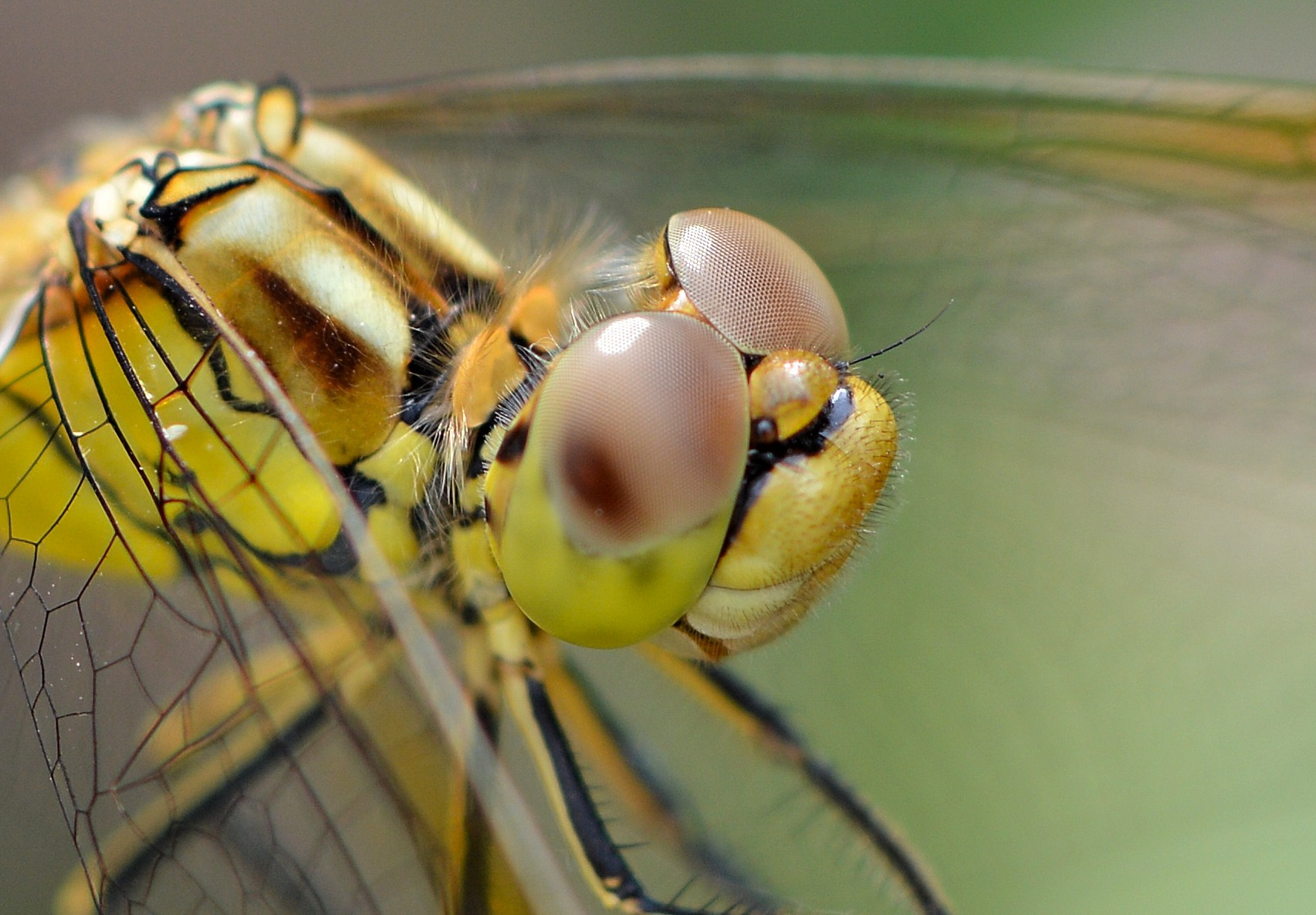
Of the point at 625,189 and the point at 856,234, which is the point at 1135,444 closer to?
the point at 856,234

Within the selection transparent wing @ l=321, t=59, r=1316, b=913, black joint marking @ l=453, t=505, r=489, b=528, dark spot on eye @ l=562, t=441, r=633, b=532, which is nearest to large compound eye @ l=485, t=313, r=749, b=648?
dark spot on eye @ l=562, t=441, r=633, b=532

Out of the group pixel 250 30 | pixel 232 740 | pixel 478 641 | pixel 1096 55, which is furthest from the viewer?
pixel 250 30

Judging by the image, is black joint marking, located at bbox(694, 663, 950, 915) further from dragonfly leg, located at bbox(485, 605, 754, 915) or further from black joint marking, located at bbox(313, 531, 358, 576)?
black joint marking, located at bbox(313, 531, 358, 576)

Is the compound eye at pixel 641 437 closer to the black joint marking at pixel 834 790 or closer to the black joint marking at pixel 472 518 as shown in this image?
the black joint marking at pixel 472 518

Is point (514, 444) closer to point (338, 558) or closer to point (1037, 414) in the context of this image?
point (338, 558)

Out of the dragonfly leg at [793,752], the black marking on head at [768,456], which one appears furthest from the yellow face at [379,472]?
the dragonfly leg at [793,752]

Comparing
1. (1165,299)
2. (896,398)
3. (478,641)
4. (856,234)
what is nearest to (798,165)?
(856,234)

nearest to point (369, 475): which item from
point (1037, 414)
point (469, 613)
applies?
point (469, 613)

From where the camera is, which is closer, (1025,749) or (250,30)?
(1025,749)
